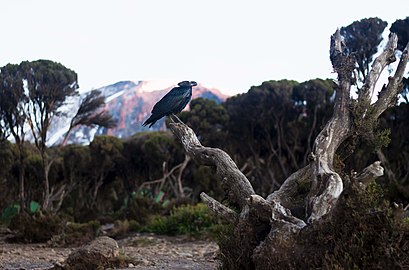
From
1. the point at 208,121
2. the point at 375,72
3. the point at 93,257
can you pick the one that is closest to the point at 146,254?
the point at 93,257

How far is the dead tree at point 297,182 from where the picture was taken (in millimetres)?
5225

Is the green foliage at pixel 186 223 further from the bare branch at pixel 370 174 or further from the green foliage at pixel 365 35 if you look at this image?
the bare branch at pixel 370 174

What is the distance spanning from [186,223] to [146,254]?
14.4 feet

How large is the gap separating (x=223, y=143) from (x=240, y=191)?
17.2m

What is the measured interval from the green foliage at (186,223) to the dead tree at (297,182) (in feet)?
24.3

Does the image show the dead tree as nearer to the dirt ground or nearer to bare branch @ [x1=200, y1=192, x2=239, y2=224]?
bare branch @ [x1=200, y1=192, x2=239, y2=224]

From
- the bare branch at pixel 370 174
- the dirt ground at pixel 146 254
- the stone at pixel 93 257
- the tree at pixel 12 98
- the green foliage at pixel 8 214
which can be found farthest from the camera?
the green foliage at pixel 8 214

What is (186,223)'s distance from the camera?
588 inches

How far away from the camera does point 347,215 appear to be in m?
4.82

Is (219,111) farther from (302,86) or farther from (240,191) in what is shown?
(240,191)

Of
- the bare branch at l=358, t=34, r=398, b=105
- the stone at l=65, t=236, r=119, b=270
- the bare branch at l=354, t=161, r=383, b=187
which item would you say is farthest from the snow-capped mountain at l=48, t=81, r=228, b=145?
the bare branch at l=354, t=161, r=383, b=187

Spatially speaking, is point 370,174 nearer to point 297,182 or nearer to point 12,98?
point 297,182

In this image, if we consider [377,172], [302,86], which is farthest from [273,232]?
[302,86]

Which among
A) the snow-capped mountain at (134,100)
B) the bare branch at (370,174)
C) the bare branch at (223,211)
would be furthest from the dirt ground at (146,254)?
the snow-capped mountain at (134,100)
